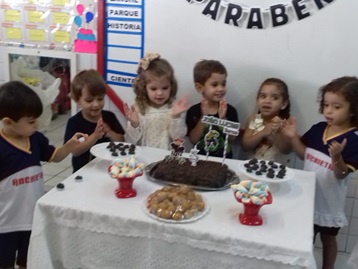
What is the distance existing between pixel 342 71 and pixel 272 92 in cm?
36

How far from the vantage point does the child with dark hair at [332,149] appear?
5.50ft

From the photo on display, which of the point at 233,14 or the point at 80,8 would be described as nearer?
the point at 233,14

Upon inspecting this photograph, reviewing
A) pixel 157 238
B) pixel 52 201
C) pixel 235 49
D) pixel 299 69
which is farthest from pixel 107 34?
pixel 157 238

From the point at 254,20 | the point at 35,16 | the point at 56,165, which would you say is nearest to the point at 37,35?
the point at 35,16

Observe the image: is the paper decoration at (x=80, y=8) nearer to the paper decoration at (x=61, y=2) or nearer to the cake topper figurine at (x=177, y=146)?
the paper decoration at (x=61, y=2)

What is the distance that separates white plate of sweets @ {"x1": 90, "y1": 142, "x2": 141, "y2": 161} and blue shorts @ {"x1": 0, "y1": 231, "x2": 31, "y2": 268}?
0.49m

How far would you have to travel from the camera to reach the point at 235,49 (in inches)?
80.7

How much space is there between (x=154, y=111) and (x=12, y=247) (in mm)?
870

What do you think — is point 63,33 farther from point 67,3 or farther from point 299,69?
point 299,69

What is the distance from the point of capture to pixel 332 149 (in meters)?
1.58

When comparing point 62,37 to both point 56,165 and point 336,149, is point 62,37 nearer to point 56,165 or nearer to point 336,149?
point 56,165

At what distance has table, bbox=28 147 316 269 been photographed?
1.12 meters

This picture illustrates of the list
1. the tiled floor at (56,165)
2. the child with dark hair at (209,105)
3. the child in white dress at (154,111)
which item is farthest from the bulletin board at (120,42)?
the tiled floor at (56,165)

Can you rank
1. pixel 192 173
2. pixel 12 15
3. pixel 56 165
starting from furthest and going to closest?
pixel 56 165, pixel 12 15, pixel 192 173
